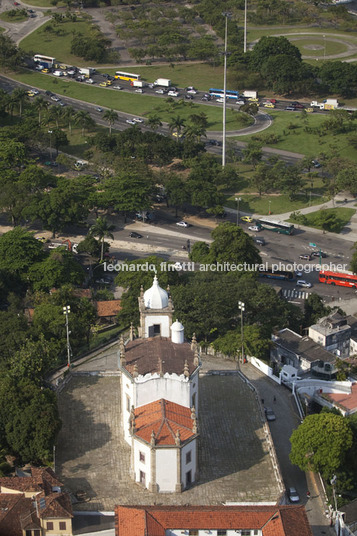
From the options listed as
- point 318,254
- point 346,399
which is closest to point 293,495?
point 346,399

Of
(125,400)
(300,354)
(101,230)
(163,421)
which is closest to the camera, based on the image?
(163,421)

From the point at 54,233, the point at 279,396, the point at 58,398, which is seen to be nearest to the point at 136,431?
the point at 58,398

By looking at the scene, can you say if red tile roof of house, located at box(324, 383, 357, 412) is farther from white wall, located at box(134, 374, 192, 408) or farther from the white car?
the white car

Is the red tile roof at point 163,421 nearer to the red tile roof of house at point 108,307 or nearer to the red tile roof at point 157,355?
the red tile roof at point 157,355

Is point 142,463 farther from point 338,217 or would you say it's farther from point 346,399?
point 338,217

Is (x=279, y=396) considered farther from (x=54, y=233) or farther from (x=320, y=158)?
(x=320, y=158)
